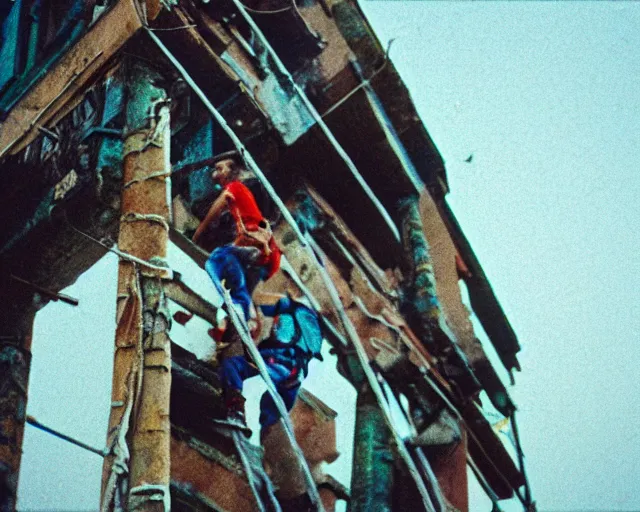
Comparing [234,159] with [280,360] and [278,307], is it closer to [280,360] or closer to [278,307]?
[278,307]

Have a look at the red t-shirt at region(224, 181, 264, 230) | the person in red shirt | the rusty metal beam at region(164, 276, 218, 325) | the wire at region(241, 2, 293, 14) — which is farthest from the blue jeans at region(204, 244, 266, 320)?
the wire at region(241, 2, 293, 14)

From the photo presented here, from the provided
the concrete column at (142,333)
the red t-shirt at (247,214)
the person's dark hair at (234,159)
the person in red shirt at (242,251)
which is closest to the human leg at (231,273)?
the person in red shirt at (242,251)

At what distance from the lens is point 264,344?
7.04 metres

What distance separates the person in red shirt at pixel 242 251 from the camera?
673cm

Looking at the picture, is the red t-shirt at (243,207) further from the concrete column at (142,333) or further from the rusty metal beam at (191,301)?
the concrete column at (142,333)

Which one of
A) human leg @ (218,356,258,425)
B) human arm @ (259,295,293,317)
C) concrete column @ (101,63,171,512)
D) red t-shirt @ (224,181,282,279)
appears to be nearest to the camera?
concrete column @ (101,63,171,512)

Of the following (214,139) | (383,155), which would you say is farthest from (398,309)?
(214,139)

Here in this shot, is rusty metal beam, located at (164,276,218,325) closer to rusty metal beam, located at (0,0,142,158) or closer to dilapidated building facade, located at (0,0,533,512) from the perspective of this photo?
dilapidated building facade, located at (0,0,533,512)

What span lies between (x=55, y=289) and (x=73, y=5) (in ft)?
9.14

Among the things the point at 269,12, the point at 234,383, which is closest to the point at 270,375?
the point at 234,383

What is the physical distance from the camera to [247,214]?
7.09m

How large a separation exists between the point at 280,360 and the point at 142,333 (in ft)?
5.80

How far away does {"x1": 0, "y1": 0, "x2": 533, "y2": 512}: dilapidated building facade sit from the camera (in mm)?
6129

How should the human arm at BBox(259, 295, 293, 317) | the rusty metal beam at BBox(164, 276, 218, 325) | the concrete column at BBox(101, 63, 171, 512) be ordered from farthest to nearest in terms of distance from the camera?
1. the human arm at BBox(259, 295, 293, 317)
2. the rusty metal beam at BBox(164, 276, 218, 325)
3. the concrete column at BBox(101, 63, 171, 512)
